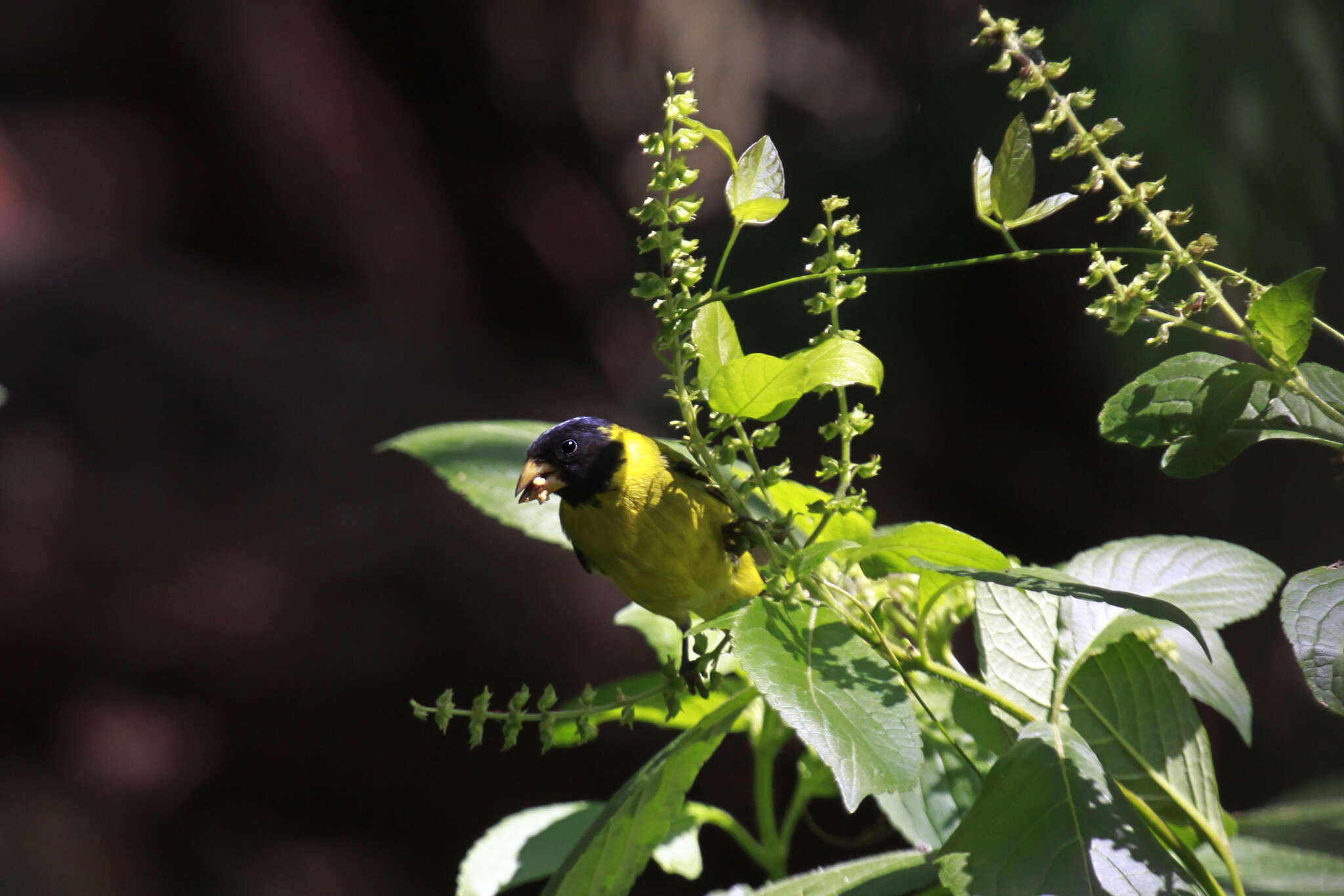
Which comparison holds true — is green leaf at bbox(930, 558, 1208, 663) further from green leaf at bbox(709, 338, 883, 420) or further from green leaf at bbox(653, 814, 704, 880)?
green leaf at bbox(653, 814, 704, 880)

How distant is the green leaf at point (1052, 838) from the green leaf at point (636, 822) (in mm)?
181

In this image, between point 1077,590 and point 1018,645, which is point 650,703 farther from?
point 1077,590

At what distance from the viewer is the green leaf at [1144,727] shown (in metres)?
0.69

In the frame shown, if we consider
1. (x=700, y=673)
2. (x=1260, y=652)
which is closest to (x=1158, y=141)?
(x=1260, y=652)

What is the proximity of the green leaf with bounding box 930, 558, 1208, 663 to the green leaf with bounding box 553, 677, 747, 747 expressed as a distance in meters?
0.22

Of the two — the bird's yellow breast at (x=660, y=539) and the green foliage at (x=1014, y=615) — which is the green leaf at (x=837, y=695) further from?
the bird's yellow breast at (x=660, y=539)

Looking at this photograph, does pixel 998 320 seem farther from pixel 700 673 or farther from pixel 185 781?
pixel 185 781

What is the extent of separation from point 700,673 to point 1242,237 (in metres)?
1.68

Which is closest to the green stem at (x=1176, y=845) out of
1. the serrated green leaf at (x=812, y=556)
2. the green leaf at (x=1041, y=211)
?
the serrated green leaf at (x=812, y=556)

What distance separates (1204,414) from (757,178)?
277mm

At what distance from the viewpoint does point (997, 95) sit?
2178 millimetres

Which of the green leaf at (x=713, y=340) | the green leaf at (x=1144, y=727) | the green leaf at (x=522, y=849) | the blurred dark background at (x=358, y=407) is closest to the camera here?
the green leaf at (x=713, y=340)

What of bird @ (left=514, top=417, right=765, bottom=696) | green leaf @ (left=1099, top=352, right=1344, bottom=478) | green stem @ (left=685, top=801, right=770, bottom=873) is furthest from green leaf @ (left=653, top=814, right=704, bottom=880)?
green leaf @ (left=1099, top=352, right=1344, bottom=478)

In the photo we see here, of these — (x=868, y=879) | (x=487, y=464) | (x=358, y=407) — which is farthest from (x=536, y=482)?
(x=358, y=407)
